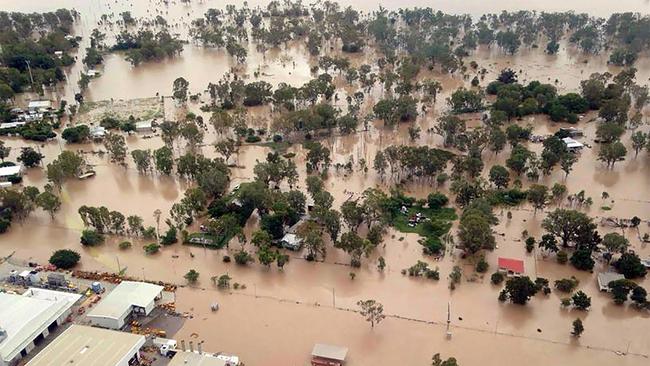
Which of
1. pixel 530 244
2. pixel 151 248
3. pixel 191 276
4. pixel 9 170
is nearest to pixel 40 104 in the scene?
pixel 9 170

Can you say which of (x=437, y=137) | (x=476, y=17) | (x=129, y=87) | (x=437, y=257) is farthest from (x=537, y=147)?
(x=129, y=87)

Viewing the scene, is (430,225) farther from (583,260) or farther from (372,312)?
(372,312)

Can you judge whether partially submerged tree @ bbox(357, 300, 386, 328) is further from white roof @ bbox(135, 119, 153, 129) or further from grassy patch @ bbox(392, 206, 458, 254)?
white roof @ bbox(135, 119, 153, 129)

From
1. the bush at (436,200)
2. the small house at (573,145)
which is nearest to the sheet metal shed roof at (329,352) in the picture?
the bush at (436,200)

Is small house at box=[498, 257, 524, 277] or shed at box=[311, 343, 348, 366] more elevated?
small house at box=[498, 257, 524, 277]

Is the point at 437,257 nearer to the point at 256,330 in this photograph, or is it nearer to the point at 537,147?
the point at 256,330

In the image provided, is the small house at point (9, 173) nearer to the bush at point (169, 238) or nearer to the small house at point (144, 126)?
the small house at point (144, 126)

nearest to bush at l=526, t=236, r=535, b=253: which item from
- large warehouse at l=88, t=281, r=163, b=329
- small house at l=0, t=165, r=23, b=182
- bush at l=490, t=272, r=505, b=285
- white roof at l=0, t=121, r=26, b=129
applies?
bush at l=490, t=272, r=505, b=285
